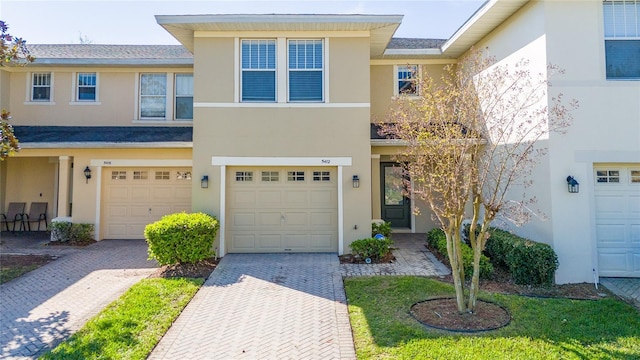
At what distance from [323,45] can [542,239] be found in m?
7.21

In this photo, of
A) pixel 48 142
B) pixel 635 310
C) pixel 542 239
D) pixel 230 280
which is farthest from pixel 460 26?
pixel 48 142

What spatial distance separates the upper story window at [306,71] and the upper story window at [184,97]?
502 centimetres

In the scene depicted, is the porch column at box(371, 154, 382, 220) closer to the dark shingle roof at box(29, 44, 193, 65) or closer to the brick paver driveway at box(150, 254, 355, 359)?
the brick paver driveway at box(150, 254, 355, 359)

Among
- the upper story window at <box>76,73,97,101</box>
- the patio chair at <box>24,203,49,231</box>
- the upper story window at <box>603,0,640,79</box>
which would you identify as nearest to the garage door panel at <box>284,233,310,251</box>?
the upper story window at <box>603,0,640,79</box>

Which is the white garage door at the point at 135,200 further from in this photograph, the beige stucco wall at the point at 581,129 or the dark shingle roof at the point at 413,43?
the beige stucco wall at the point at 581,129

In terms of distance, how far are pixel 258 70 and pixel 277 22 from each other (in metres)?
1.36

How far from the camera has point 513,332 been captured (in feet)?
16.6

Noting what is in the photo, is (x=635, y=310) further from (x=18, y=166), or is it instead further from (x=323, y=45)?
(x=18, y=166)

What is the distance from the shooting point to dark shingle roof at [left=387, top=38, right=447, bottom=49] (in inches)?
493

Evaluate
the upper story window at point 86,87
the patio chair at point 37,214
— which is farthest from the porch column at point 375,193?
the patio chair at point 37,214

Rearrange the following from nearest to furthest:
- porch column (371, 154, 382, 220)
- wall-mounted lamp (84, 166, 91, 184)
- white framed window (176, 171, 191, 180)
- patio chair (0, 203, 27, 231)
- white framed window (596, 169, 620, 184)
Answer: white framed window (596, 169, 620, 184), wall-mounted lamp (84, 166, 91, 184), white framed window (176, 171, 191, 180), porch column (371, 154, 382, 220), patio chair (0, 203, 27, 231)

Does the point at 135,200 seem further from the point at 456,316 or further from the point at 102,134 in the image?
the point at 456,316

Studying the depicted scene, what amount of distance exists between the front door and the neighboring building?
0.05 metres

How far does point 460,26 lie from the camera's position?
10.3m
